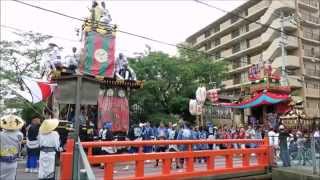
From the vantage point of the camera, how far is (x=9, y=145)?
7.95 meters

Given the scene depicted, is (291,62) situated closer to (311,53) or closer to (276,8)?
(311,53)

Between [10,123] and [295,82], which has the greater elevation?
[295,82]

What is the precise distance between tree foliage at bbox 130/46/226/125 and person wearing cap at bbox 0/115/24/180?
21.5 meters

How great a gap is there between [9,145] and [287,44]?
134ft

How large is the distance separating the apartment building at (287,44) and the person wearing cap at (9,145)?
36040mm

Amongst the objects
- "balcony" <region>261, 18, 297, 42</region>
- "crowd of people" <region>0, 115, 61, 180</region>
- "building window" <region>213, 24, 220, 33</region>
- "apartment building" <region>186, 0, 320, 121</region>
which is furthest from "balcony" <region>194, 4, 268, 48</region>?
"crowd of people" <region>0, 115, 61, 180</region>

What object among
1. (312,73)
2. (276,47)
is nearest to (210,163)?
(276,47)

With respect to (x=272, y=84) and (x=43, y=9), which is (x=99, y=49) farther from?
(x=272, y=84)

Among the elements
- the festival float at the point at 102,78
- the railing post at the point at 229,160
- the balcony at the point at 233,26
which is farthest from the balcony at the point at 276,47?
the railing post at the point at 229,160

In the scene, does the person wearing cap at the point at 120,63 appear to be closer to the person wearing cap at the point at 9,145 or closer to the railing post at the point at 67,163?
the person wearing cap at the point at 9,145

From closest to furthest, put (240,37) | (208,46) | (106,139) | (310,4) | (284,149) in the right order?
(284,149), (106,139), (310,4), (240,37), (208,46)

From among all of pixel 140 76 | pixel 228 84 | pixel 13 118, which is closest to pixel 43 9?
pixel 13 118

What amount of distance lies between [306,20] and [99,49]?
3610 centimetres

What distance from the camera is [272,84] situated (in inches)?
1043
